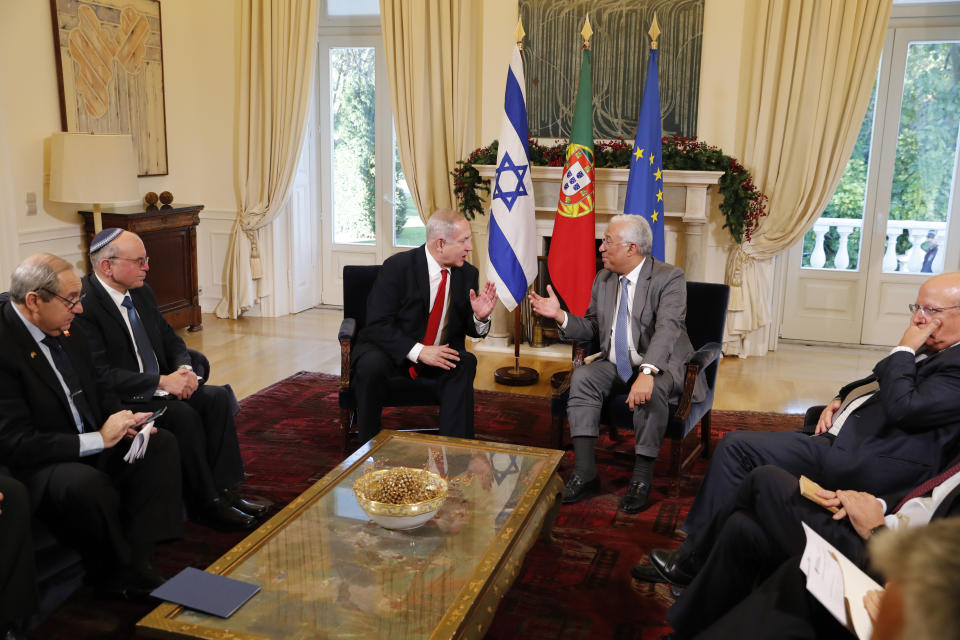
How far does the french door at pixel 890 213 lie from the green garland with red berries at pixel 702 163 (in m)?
0.84

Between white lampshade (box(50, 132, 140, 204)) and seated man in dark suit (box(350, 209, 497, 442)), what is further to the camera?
white lampshade (box(50, 132, 140, 204))

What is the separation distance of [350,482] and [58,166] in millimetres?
3560

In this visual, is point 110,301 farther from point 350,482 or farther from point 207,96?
point 207,96

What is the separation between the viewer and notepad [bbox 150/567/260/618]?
196cm

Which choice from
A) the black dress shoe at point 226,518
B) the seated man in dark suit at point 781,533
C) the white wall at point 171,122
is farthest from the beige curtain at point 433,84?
the seated man in dark suit at point 781,533

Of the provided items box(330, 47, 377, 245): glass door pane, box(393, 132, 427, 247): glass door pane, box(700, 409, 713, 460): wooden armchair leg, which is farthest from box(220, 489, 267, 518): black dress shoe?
box(330, 47, 377, 245): glass door pane

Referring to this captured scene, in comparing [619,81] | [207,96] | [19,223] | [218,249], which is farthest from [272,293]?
[619,81]

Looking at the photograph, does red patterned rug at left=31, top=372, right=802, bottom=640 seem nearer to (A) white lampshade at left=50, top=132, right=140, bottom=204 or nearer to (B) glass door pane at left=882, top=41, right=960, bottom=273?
(A) white lampshade at left=50, top=132, right=140, bottom=204

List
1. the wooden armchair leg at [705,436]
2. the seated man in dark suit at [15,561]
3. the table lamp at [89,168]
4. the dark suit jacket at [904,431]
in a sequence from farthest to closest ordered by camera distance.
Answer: the table lamp at [89,168], the wooden armchair leg at [705,436], the dark suit jacket at [904,431], the seated man in dark suit at [15,561]

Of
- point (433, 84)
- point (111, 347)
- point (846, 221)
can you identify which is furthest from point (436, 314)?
point (846, 221)

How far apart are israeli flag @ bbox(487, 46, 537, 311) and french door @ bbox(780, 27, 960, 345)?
2381mm

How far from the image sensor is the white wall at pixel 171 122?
16.9 ft

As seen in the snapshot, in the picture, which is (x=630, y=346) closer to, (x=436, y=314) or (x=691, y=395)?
(x=691, y=395)

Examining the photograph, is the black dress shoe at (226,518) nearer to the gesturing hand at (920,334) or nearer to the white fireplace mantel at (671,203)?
the gesturing hand at (920,334)
